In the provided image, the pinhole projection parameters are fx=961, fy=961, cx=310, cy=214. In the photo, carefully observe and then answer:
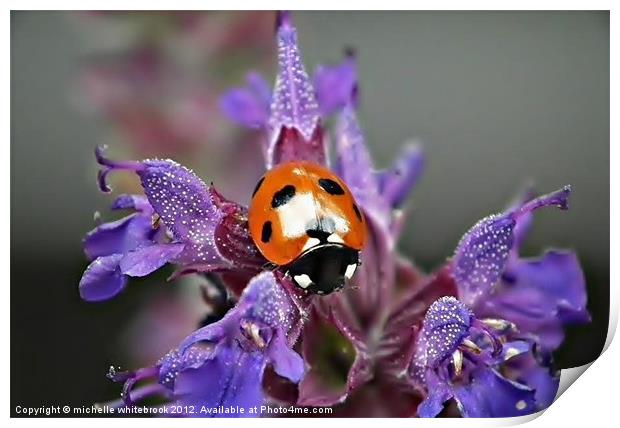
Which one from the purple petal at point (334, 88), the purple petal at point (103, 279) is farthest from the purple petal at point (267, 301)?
the purple petal at point (334, 88)

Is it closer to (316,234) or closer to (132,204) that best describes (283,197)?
(316,234)

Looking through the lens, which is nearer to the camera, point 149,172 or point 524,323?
point 149,172

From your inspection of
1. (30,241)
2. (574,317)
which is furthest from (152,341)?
(574,317)

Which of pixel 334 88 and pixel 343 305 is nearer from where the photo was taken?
pixel 343 305

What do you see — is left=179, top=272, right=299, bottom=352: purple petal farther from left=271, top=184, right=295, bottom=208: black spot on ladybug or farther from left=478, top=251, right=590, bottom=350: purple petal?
left=478, top=251, right=590, bottom=350: purple petal

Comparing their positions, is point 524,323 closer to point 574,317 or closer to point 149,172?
point 574,317

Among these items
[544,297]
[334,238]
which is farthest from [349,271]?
[544,297]

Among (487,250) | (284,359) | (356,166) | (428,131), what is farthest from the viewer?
(428,131)
